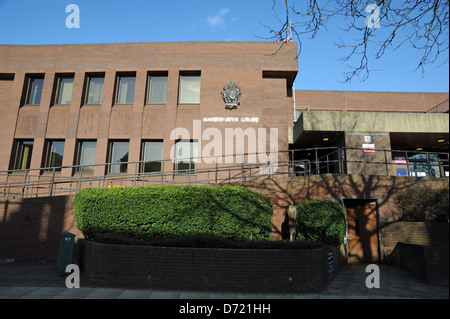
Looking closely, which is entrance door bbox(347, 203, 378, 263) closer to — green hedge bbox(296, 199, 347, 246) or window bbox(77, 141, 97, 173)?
green hedge bbox(296, 199, 347, 246)

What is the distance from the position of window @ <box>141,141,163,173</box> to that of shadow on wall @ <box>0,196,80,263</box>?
18.8 ft

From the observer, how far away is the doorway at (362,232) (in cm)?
982

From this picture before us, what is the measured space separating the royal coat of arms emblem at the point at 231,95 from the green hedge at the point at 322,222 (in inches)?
338

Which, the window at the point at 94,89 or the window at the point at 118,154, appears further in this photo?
the window at the point at 94,89

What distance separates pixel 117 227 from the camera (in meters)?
8.62

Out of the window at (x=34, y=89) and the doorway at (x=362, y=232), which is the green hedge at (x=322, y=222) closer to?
the doorway at (x=362, y=232)

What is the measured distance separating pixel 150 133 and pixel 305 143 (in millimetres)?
8517

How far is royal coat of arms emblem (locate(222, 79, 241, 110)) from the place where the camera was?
16.2 metres

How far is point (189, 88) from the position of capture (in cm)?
1719

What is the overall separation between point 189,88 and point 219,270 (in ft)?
41.5

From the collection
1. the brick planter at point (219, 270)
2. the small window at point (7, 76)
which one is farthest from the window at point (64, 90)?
the brick planter at point (219, 270)
